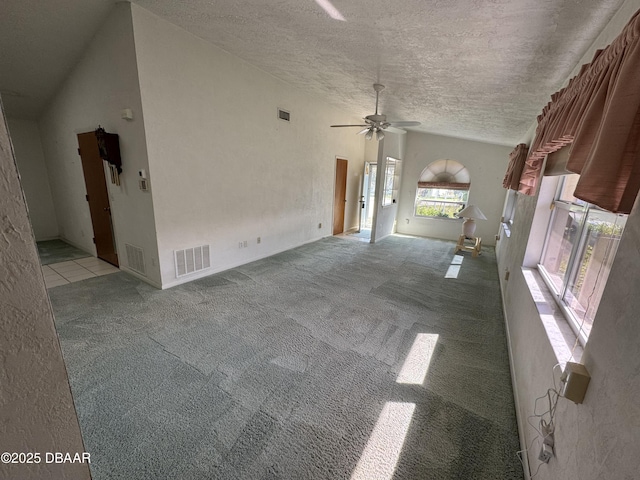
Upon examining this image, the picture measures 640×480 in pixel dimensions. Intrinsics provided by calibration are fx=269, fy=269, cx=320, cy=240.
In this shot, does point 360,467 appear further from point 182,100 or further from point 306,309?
point 182,100

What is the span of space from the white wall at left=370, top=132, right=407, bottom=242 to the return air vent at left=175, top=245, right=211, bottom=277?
3804 millimetres

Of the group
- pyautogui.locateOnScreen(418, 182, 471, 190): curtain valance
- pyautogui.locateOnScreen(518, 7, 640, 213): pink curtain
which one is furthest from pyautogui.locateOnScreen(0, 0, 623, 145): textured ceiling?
pyautogui.locateOnScreen(418, 182, 471, 190): curtain valance

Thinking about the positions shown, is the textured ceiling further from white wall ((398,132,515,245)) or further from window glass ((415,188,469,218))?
window glass ((415,188,469,218))

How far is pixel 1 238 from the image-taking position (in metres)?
0.52

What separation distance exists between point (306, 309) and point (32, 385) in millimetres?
2524

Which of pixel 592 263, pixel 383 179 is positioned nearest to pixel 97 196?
pixel 383 179

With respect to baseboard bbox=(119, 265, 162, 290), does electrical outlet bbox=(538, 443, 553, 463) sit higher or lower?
higher

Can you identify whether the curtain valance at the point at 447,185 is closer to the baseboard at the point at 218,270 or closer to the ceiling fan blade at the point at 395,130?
the ceiling fan blade at the point at 395,130

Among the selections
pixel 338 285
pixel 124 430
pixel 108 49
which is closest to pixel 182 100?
pixel 108 49

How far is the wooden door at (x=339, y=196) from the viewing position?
21.8 ft

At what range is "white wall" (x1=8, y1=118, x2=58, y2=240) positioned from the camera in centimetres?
465

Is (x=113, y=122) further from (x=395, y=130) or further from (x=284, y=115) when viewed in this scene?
(x=395, y=130)

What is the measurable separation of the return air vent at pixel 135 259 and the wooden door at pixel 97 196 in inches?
17.3

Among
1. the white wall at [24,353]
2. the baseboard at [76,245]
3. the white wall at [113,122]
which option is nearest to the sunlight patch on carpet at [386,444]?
the white wall at [24,353]
